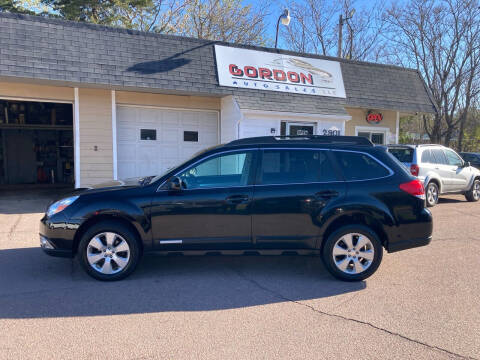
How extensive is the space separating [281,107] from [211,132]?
2477 millimetres

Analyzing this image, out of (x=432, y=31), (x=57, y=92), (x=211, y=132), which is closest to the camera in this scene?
(x=57, y=92)

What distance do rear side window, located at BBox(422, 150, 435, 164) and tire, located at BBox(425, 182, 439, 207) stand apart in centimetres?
62

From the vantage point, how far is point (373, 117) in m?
14.7

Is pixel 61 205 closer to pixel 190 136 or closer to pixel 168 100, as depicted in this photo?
pixel 168 100

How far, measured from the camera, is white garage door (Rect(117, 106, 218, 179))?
11.3m

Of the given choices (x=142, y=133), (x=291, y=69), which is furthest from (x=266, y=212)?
(x=291, y=69)

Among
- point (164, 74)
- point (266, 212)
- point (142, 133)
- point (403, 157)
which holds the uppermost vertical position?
point (164, 74)

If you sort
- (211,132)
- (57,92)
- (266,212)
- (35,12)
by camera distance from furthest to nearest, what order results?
1. (35,12)
2. (211,132)
3. (57,92)
4. (266,212)

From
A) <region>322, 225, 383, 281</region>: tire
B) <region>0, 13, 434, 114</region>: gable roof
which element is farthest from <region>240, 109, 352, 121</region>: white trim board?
<region>322, 225, 383, 281</region>: tire

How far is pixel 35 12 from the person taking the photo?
66.3ft

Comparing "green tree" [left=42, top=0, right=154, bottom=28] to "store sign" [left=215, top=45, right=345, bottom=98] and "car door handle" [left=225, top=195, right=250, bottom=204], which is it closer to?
"store sign" [left=215, top=45, right=345, bottom=98]

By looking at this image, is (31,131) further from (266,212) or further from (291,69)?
(266,212)

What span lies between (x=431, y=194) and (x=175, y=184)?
8.51 meters

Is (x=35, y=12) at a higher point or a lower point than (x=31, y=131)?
higher
